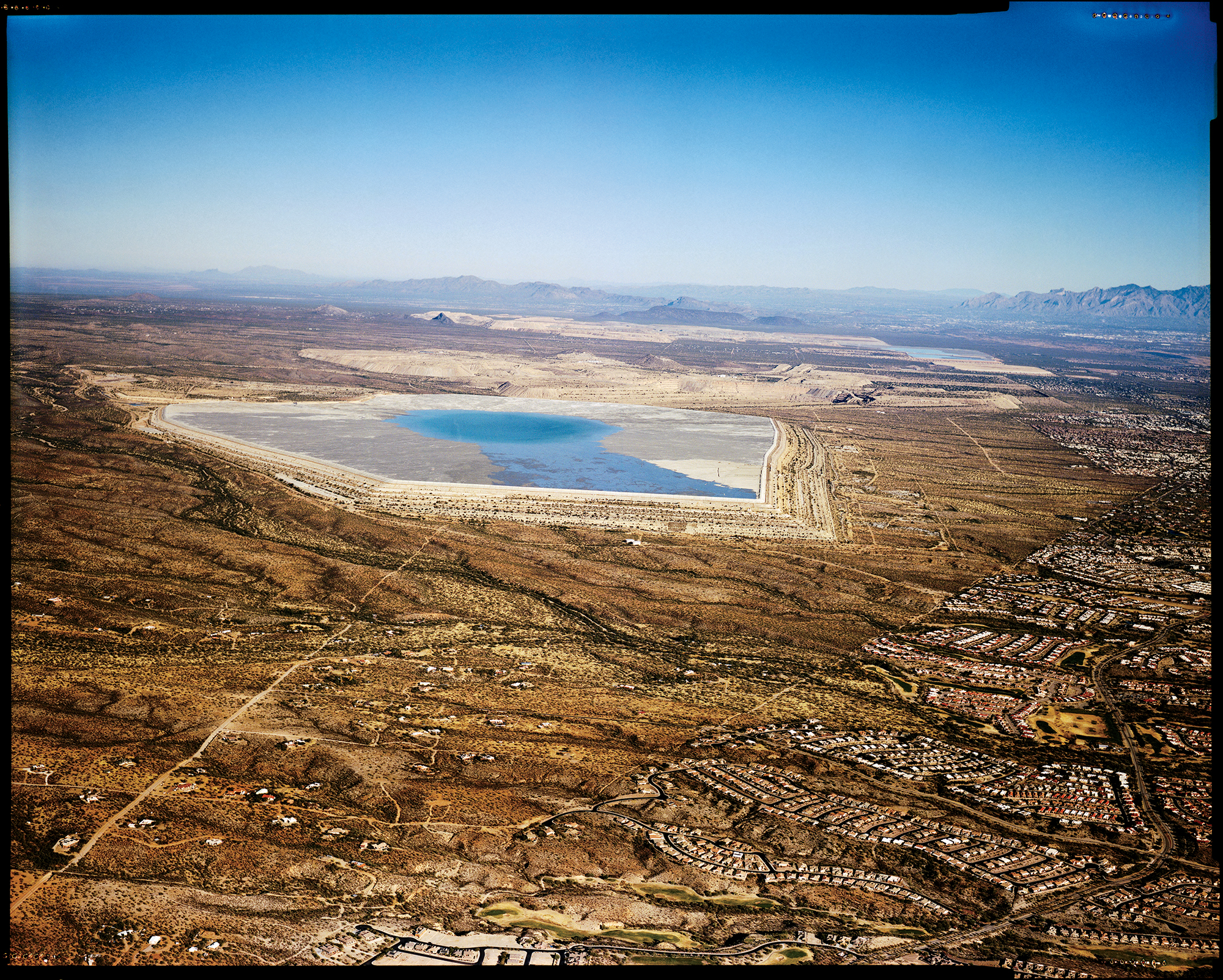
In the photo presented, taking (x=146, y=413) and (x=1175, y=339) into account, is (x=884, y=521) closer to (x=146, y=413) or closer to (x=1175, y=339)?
(x=146, y=413)

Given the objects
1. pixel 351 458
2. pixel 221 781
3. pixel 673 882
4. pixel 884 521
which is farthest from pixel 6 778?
pixel 351 458

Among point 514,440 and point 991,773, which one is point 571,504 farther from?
point 991,773

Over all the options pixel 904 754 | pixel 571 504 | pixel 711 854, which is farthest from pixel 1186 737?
pixel 571 504

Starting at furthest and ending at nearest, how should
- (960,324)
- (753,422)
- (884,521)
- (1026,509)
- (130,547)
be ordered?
(960,324) < (753,422) < (1026,509) < (884,521) < (130,547)

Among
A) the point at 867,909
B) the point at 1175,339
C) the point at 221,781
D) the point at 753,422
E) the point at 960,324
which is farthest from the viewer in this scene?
the point at 960,324

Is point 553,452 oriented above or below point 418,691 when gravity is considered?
above

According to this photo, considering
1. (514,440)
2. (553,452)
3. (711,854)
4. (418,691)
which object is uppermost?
(514,440)

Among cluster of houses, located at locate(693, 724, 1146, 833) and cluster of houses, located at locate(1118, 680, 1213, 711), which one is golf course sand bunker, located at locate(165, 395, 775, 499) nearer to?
cluster of houses, located at locate(1118, 680, 1213, 711)

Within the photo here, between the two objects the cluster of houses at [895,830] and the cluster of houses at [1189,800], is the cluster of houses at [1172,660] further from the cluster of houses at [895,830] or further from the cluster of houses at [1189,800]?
the cluster of houses at [895,830]
